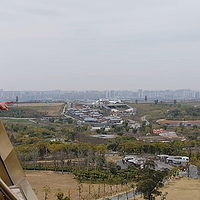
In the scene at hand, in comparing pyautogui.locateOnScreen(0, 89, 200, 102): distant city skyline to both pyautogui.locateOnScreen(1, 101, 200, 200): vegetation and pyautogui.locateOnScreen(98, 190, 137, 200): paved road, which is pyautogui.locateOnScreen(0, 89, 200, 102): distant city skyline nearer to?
pyautogui.locateOnScreen(1, 101, 200, 200): vegetation

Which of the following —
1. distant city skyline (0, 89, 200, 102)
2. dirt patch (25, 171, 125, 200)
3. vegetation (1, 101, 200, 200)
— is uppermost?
distant city skyline (0, 89, 200, 102)

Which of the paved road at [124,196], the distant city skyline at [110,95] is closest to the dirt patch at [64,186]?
the paved road at [124,196]

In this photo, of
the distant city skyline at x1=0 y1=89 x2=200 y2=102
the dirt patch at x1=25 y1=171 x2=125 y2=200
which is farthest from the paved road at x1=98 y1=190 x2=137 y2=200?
the distant city skyline at x1=0 y1=89 x2=200 y2=102

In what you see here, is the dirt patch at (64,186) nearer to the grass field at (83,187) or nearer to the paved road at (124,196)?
the grass field at (83,187)

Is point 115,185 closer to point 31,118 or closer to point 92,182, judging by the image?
point 92,182

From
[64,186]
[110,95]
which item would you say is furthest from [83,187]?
[110,95]

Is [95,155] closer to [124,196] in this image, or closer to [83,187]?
[83,187]

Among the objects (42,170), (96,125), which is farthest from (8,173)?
(96,125)

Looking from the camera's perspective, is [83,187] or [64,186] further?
Result: [64,186]

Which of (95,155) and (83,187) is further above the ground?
(95,155)

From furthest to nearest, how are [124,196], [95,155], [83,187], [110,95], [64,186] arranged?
1. [110,95]
2. [95,155]
3. [64,186]
4. [83,187]
5. [124,196]

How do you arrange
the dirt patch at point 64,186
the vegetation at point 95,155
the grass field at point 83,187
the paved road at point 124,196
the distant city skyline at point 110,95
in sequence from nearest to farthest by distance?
the paved road at point 124,196 → the grass field at point 83,187 → the dirt patch at point 64,186 → the vegetation at point 95,155 → the distant city skyline at point 110,95

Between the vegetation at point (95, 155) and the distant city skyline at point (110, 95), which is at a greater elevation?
the distant city skyline at point (110, 95)

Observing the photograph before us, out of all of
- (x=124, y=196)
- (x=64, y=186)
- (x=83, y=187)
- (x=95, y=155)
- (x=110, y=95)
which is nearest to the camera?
(x=124, y=196)
